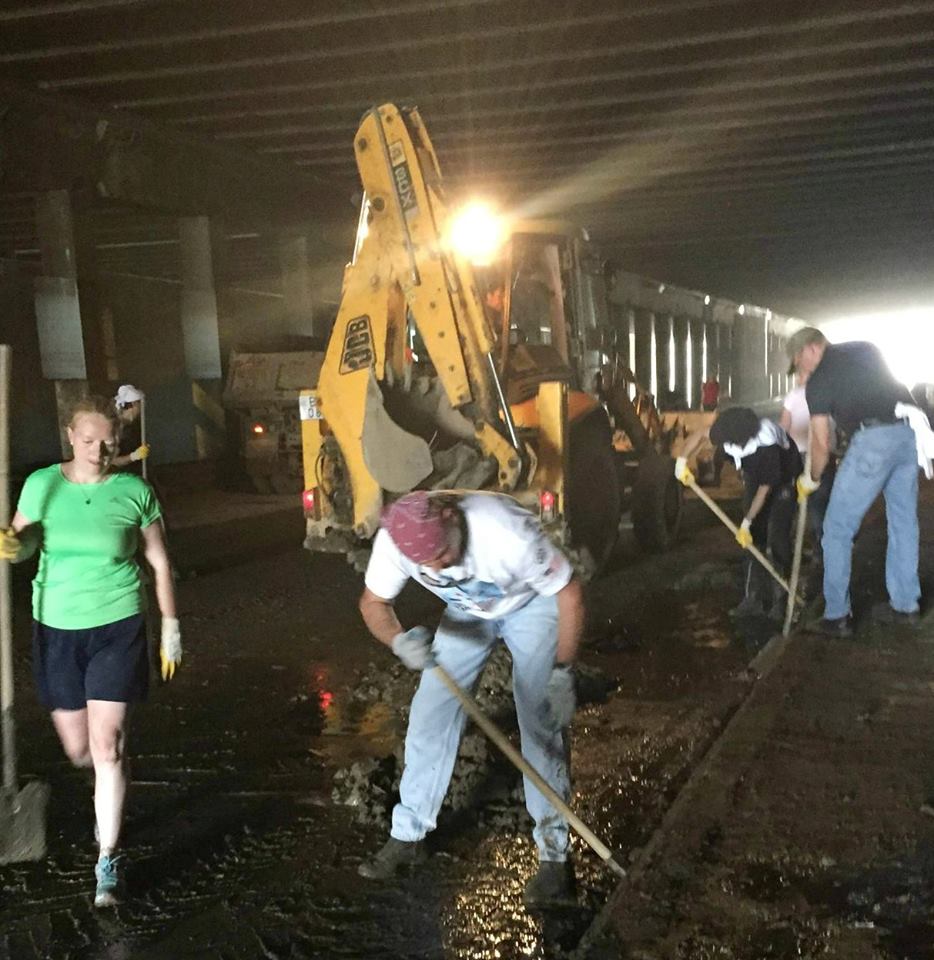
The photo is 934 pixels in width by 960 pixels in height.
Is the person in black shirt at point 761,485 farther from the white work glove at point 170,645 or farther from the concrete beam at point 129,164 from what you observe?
the concrete beam at point 129,164

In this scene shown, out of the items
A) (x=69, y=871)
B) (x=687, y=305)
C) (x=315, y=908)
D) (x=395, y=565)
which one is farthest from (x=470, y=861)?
(x=687, y=305)

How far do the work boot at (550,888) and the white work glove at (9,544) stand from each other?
2.19 m

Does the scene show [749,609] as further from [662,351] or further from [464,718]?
[662,351]

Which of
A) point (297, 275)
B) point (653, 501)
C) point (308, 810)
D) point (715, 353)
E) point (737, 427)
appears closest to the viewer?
point (308, 810)

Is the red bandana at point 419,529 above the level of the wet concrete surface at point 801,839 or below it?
above

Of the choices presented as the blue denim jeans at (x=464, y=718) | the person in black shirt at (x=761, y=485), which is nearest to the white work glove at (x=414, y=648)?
the blue denim jeans at (x=464, y=718)

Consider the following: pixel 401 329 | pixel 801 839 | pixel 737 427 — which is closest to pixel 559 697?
pixel 801 839

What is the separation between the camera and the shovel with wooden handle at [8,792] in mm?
3693

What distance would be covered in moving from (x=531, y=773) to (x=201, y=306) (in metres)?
12.7

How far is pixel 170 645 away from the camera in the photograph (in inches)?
148

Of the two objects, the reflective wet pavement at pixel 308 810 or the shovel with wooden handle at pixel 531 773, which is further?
the shovel with wooden handle at pixel 531 773

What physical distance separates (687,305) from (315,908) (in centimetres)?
2071

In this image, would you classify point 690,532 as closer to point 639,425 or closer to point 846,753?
point 639,425

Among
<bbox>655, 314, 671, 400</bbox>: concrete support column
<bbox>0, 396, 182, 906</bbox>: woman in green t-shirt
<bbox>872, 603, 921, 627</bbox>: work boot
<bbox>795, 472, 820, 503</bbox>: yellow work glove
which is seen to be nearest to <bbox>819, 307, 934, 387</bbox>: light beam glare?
<bbox>655, 314, 671, 400</bbox>: concrete support column
